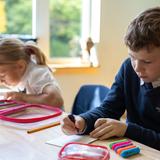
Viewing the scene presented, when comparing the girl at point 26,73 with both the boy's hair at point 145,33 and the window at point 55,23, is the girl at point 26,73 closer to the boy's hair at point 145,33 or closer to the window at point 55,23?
the boy's hair at point 145,33

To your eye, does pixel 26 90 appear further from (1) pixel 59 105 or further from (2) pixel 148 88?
(2) pixel 148 88

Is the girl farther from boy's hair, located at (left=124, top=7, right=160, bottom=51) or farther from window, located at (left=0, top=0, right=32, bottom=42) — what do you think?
window, located at (left=0, top=0, right=32, bottom=42)

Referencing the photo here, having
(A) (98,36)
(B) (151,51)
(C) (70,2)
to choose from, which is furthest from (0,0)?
(B) (151,51)

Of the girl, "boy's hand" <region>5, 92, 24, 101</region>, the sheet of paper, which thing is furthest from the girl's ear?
the sheet of paper

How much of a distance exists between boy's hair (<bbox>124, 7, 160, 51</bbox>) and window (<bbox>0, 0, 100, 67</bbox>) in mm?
1659

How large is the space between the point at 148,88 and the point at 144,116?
12 cm

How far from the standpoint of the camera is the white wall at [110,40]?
2.61 metres

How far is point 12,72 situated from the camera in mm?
1521

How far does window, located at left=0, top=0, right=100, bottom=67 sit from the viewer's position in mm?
2529

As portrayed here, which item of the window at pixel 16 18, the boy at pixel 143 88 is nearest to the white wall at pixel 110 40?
the window at pixel 16 18

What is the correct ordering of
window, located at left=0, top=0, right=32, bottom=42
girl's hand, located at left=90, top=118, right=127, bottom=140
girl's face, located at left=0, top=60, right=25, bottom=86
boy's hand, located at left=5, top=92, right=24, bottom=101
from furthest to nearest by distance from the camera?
window, located at left=0, top=0, right=32, bottom=42 < girl's face, located at left=0, top=60, right=25, bottom=86 < boy's hand, located at left=5, top=92, right=24, bottom=101 < girl's hand, located at left=90, top=118, right=127, bottom=140

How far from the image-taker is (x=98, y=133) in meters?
0.93

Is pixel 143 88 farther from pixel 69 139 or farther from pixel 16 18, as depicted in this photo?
pixel 16 18

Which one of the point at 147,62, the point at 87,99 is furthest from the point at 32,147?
the point at 87,99
